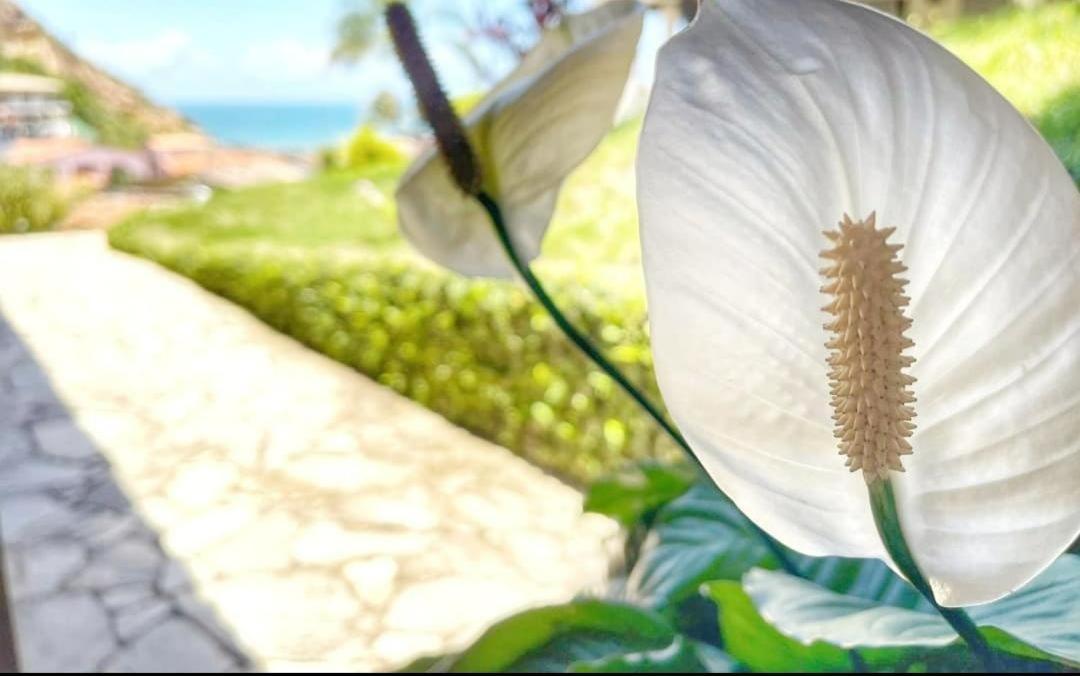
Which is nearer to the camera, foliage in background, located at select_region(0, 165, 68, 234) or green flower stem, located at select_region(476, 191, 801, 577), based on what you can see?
green flower stem, located at select_region(476, 191, 801, 577)

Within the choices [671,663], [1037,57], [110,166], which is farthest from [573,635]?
[110,166]

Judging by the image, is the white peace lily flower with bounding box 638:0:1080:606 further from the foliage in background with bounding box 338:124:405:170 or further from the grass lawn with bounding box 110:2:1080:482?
the foliage in background with bounding box 338:124:405:170

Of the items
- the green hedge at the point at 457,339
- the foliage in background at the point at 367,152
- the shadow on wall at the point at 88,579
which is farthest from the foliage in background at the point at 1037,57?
the shadow on wall at the point at 88,579

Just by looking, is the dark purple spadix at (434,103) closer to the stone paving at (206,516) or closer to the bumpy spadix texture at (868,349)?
the bumpy spadix texture at (868,349)

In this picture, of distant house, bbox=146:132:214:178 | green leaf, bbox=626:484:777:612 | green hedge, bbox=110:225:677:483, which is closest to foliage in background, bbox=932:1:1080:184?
green leaf, bbox=626:484:777:612

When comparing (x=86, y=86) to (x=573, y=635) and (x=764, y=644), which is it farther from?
(x=764, y=644)

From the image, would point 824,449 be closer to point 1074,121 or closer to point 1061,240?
point 1061,240

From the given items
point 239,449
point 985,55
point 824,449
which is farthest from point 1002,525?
point 239,449
